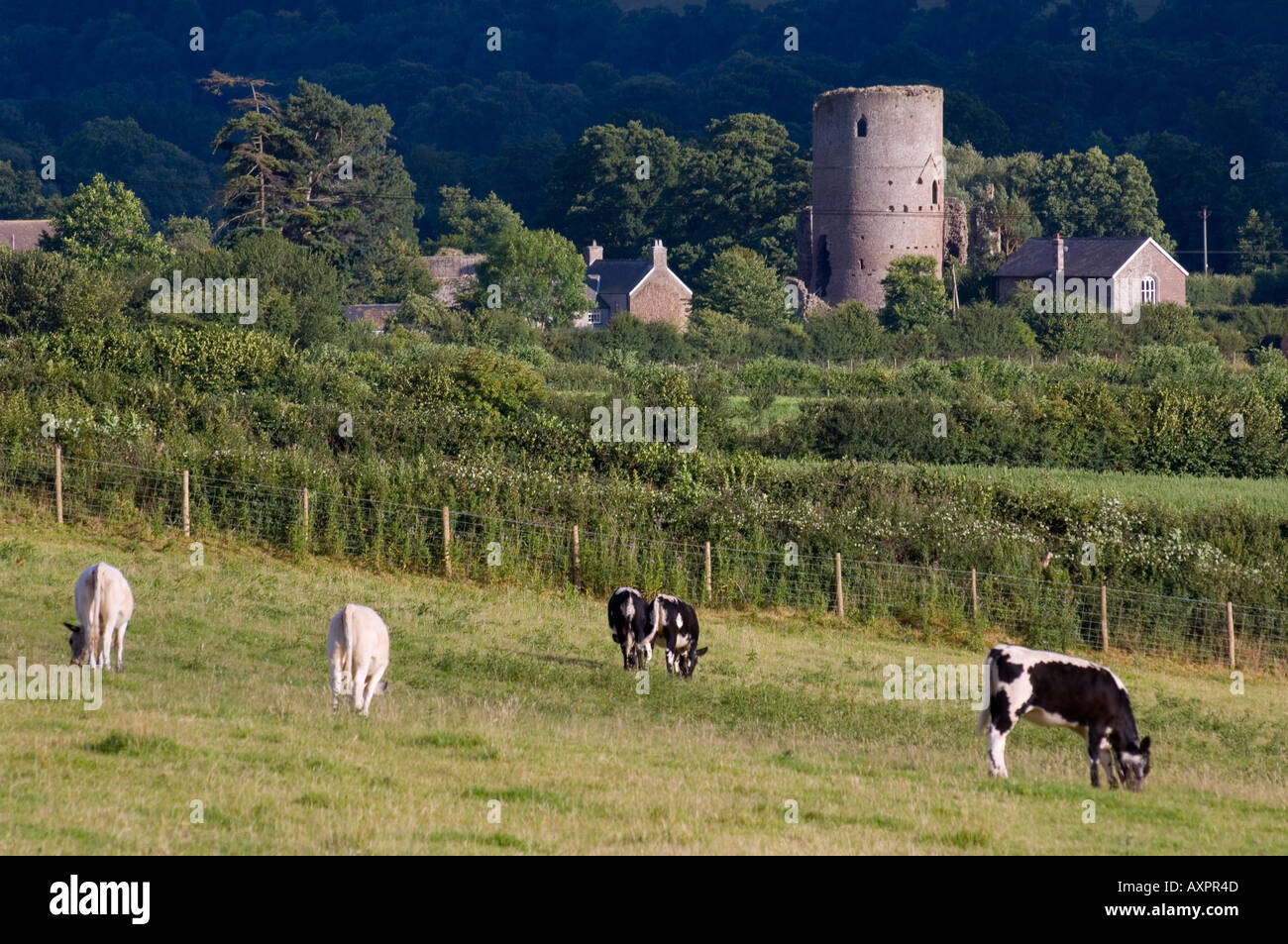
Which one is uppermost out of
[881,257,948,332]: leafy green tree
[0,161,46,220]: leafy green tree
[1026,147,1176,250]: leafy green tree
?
[0,161,46,220]: leafy green tree

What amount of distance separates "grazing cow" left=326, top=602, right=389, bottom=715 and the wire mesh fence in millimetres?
11988

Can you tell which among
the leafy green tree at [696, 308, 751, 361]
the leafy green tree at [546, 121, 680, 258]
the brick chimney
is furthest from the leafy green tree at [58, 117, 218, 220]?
the leafy green tree at [696, 308, 751, 361]

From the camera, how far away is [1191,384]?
51469mm

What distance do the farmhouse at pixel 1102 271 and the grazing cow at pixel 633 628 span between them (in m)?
70.3

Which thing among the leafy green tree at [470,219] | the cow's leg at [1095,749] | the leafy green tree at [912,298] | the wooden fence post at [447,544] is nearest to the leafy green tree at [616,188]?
the leafy green tree at [470,219]

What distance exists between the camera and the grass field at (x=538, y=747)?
11602mm

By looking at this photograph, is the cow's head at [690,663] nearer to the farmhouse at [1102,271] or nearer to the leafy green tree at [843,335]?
the leafy green tree at [843,335]

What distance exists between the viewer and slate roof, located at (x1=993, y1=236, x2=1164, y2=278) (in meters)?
91.2

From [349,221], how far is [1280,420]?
54833 mm

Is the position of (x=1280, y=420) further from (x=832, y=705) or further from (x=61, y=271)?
(x=61, y=271)

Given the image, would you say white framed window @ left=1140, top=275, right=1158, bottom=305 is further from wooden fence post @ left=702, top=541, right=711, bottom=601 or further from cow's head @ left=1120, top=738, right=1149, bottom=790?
cow's head @ left=1120, top=738, right=1149, bottom=790

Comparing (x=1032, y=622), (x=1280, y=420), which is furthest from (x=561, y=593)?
(x=1280, y=420)

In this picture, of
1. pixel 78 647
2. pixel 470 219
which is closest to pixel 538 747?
pixel 78 647

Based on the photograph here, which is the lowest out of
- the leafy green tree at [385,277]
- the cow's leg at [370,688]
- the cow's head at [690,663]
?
the cow's head at [690,663]
